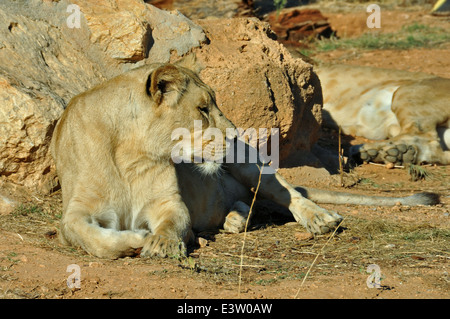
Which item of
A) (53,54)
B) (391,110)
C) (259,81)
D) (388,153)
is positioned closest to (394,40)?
(391,110)

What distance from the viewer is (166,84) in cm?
386

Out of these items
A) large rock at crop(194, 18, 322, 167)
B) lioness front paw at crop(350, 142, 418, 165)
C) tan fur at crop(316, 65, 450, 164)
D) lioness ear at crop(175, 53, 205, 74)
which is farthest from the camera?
tan fur at crop(316, 65, 450, 164)

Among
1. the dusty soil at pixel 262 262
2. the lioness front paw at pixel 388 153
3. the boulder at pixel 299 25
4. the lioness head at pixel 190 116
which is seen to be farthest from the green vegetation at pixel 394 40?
the lioness head at pixel 190 116

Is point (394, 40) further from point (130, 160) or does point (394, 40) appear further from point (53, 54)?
point (130, 160)

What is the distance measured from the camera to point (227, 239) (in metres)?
4.44

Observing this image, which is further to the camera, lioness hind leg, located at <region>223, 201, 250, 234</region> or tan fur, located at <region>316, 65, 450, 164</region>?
tan fur, located at <region>316, 65, 450, 164</region>

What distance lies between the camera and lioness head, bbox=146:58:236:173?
3852 millimetres

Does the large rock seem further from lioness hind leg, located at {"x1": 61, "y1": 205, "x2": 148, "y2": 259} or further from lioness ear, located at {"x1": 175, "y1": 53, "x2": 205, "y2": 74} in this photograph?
lioness hind leg, located at {"x1": 61, "y1": 205, "x2": 148, "y2": 259}

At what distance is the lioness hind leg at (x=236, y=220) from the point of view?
4.72 metres

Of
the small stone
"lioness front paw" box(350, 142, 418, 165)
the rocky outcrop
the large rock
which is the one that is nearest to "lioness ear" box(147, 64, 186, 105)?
the small stone

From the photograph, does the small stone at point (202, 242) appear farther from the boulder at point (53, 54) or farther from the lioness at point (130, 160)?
the boulder at point (53, 54)

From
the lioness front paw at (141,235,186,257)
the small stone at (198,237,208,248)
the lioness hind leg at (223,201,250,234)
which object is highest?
the lioness front paw at (141,235,186,257)

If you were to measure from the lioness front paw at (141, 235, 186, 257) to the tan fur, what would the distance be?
167 inches

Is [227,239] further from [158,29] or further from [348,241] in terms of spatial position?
[158,29]
